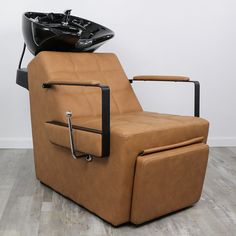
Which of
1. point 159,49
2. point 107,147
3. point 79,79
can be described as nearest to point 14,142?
point 79,79

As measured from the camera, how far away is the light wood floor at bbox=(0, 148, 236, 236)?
69.3 inches

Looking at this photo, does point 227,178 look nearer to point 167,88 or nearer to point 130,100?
point 130,100

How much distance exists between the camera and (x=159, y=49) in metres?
3.34

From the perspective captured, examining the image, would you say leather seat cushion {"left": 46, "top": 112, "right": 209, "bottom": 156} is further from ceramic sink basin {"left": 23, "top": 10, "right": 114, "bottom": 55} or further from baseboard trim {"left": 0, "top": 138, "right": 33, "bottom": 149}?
baseboard trim {"left": 0, "top": 138, "right": 33, "bottom": 149}

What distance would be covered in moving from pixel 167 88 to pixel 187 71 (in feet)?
0.78

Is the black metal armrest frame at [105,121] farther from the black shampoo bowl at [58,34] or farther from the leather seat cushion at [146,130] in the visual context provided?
the black shampoo bowl at [58,34]

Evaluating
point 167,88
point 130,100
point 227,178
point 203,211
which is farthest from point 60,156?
point 167,88

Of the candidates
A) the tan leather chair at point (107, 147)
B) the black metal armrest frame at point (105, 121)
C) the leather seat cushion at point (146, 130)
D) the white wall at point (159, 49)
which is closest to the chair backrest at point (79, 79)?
the tan leather chair at point (107, 147)

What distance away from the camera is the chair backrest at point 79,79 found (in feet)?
6.83

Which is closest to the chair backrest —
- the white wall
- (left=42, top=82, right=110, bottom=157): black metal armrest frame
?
(left=42, top=82, right=110, bottom=157): black metal armrest frame

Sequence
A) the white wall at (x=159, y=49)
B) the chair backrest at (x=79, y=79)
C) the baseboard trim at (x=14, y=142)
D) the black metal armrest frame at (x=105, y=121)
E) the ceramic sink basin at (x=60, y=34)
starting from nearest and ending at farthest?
the black metal armrest frame at (x=105, y=121), the chair backrest at (x=79, y=79), the ceramic sink basin at (x=60, y=34), the white wall at (x=159, y=49), the baseboard trim at (x=14, y=142)

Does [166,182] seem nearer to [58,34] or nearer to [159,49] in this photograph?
[58,34]

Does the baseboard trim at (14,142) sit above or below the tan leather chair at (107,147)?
below

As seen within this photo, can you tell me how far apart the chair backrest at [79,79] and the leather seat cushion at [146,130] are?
11 centimetres
